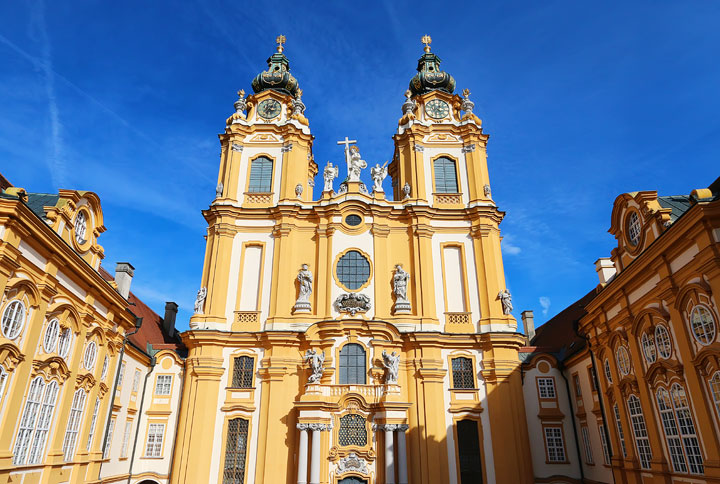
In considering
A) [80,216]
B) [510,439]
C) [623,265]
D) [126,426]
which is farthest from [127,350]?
[623,265]

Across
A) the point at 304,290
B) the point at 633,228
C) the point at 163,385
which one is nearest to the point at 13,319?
the point at 163,385

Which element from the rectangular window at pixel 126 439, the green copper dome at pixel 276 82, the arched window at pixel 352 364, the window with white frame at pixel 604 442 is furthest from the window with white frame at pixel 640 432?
the green copper dome at pixel 276 82

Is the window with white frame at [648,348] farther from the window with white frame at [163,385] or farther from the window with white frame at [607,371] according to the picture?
the window with white frame at [163,385]

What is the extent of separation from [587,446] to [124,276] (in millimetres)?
22130

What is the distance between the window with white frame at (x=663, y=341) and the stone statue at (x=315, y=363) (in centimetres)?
1248

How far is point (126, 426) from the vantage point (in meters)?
21.1

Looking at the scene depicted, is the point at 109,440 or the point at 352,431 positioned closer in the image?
the point at 109,440

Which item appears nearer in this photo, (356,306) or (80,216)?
(80,216)

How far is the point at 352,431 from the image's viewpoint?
2077 cm

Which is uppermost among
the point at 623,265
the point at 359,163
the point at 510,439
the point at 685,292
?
the point at 359,163

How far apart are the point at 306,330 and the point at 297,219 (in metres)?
6.21

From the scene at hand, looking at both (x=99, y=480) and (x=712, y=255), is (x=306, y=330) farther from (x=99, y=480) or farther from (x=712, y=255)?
(x=712, y=255)

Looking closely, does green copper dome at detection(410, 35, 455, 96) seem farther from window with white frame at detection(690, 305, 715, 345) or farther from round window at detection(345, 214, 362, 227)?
window with white frame at detection(690, 305, 715, 345)

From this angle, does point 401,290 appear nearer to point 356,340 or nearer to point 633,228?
point 356,340
